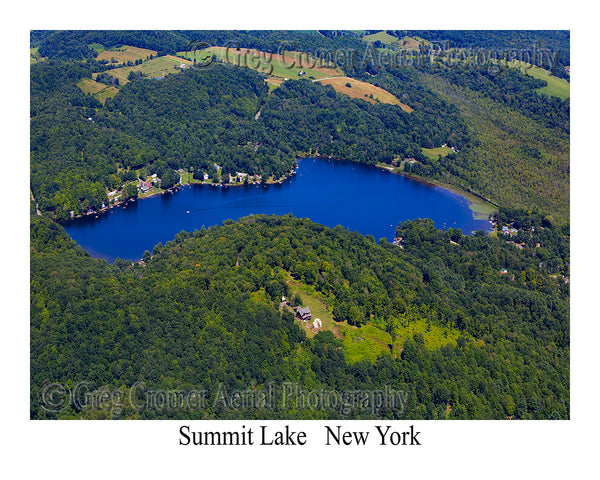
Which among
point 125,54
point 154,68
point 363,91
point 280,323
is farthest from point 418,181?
point 125,54

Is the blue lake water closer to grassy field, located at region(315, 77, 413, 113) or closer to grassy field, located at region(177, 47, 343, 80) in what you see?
grassy field, located at region(315, 77, 413, 113)

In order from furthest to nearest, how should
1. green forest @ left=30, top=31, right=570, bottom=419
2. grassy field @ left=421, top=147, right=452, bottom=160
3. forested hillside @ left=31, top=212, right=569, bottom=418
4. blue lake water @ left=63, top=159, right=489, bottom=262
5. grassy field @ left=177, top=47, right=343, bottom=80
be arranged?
grassy field @ left=177, top=47, right=343, bottom=80, grassy field @ left=421, top=147, right=452, bottom=160, blue lake water @ left=63, top=159, right=489, bottom=262, green forest @ left=30, top=31, right=570, bottom=419, forested hillside @ left=31, top=212, right=569, bottom=418

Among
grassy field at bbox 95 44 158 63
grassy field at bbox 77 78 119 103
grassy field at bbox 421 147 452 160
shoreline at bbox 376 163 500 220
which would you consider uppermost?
grassy field at bbox 95 44 158 63

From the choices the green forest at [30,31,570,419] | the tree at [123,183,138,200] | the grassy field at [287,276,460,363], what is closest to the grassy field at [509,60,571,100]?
the green forest at [30,31,570,419]

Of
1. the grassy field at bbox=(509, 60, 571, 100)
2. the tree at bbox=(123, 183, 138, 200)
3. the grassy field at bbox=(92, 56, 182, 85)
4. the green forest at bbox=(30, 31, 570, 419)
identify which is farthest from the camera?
the grassy field at bbox=(509, 60, 571, 100)

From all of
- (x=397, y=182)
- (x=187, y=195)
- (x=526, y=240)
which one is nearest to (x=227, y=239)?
(x=187, y=195)

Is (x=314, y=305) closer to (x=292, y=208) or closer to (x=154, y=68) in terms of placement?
(x=292, y=208)

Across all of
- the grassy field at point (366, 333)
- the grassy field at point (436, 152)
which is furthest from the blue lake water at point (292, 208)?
the grassy field at point (366, 333)
